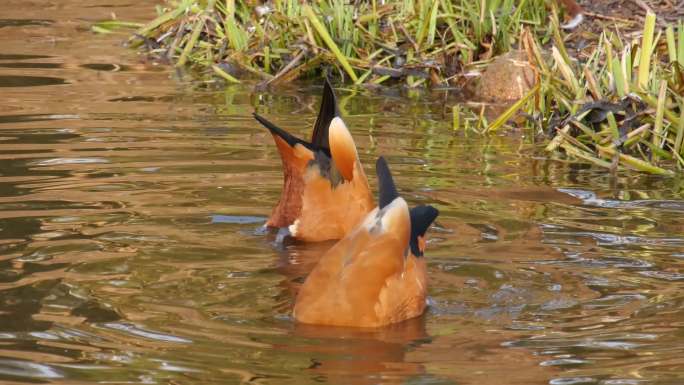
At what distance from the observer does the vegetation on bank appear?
7.52 metres

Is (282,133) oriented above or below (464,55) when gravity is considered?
above

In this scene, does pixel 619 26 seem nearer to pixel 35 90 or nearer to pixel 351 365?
pixel 35 90

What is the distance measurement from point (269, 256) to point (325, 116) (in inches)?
24.6

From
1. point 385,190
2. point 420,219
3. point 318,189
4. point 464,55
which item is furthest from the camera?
point 464,55

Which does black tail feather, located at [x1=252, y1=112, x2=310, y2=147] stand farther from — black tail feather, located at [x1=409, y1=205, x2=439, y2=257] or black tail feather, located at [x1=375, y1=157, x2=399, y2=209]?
black tail feather, located at [x1=409, y1=205, x2=439, y2=257]

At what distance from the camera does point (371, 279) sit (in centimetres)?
451

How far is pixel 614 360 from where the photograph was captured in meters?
4.29

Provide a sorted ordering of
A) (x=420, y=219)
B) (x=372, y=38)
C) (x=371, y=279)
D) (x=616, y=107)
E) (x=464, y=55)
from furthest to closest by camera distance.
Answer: (x=372, y=38) → (x=464, y=55) → (x=616, y=107) → (x=420, y=219) → (x=371, y=279)

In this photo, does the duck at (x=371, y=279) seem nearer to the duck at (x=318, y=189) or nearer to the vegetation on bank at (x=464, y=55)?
the duck at (x=318, y=189)

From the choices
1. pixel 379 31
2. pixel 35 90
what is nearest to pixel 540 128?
pixel 379 31

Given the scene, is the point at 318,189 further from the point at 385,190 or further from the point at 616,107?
the point at 616,107

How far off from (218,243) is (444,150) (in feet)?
7.49

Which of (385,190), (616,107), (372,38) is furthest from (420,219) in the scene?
(372,38)

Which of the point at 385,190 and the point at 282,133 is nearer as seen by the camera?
the point at 385,190
